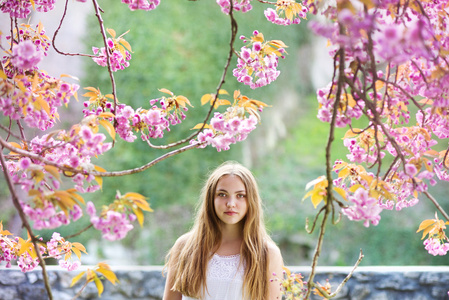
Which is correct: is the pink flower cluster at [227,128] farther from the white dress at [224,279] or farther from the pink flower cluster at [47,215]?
the white dress at [224,279]

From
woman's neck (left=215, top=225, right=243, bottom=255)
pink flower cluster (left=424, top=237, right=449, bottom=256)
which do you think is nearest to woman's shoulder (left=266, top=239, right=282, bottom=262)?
woman's neck (left=215, top=225, right=243, bottom=255)

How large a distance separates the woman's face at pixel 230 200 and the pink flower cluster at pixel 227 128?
20.1 inches

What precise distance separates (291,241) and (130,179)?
1.67 m

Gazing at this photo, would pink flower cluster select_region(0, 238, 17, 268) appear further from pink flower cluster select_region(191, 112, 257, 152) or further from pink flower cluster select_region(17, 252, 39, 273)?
pink flower cluster select_region(191, 112, 257, 152)

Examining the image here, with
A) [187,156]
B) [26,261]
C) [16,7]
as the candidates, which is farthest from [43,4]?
[187,156]

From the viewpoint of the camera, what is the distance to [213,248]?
75.5 inches

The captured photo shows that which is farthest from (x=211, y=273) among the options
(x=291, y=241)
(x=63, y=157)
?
(x=291, y=241)

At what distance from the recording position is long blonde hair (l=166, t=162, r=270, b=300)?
1.83 m

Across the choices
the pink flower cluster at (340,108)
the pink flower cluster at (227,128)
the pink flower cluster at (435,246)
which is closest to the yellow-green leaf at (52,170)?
the pink flower cluster at (227,128)

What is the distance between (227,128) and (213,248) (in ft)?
2.52

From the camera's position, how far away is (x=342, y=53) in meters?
0.95

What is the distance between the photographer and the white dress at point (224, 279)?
182cm

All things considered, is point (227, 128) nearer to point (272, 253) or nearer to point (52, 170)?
point (52, 170)

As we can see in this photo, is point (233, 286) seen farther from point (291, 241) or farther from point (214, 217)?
point (291, 241)
